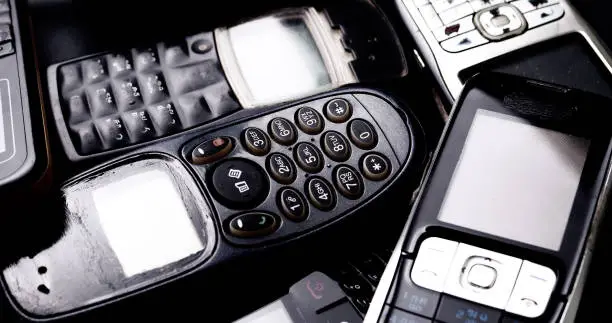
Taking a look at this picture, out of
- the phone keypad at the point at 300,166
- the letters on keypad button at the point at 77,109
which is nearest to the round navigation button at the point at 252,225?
the phone keypad at the point at 300,166

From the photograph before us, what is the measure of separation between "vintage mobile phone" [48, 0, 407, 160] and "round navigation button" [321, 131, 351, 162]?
33 millimetres

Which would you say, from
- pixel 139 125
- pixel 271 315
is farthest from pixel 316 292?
pixel 139 125

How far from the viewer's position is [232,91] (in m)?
0.41

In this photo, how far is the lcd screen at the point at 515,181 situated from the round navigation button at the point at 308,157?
0.06 m

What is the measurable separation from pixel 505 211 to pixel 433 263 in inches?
1.6

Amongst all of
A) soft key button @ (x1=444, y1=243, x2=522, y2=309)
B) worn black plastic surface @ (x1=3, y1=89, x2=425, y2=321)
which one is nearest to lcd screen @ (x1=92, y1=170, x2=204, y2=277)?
worn black plastic surface @ (x1=3, y1=89, x2=425, y2=321)

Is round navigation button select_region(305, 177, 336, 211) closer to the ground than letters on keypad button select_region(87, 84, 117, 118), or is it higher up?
closer to the ground

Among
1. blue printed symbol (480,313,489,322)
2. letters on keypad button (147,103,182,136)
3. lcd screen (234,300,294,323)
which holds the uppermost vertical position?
letters on keypad button (147,103,182,136)

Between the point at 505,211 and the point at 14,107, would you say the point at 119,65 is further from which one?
the point at 505,211

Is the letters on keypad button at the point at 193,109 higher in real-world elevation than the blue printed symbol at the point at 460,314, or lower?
higher

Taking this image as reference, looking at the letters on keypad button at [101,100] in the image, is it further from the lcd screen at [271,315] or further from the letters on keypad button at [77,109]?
the lcd screen at [271,315]

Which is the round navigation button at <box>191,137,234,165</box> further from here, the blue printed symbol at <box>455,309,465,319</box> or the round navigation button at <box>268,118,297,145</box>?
the blue printed symbol at <box>455,309,465,319</box>

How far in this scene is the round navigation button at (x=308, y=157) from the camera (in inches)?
15.0

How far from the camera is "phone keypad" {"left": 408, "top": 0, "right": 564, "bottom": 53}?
1.39ft
